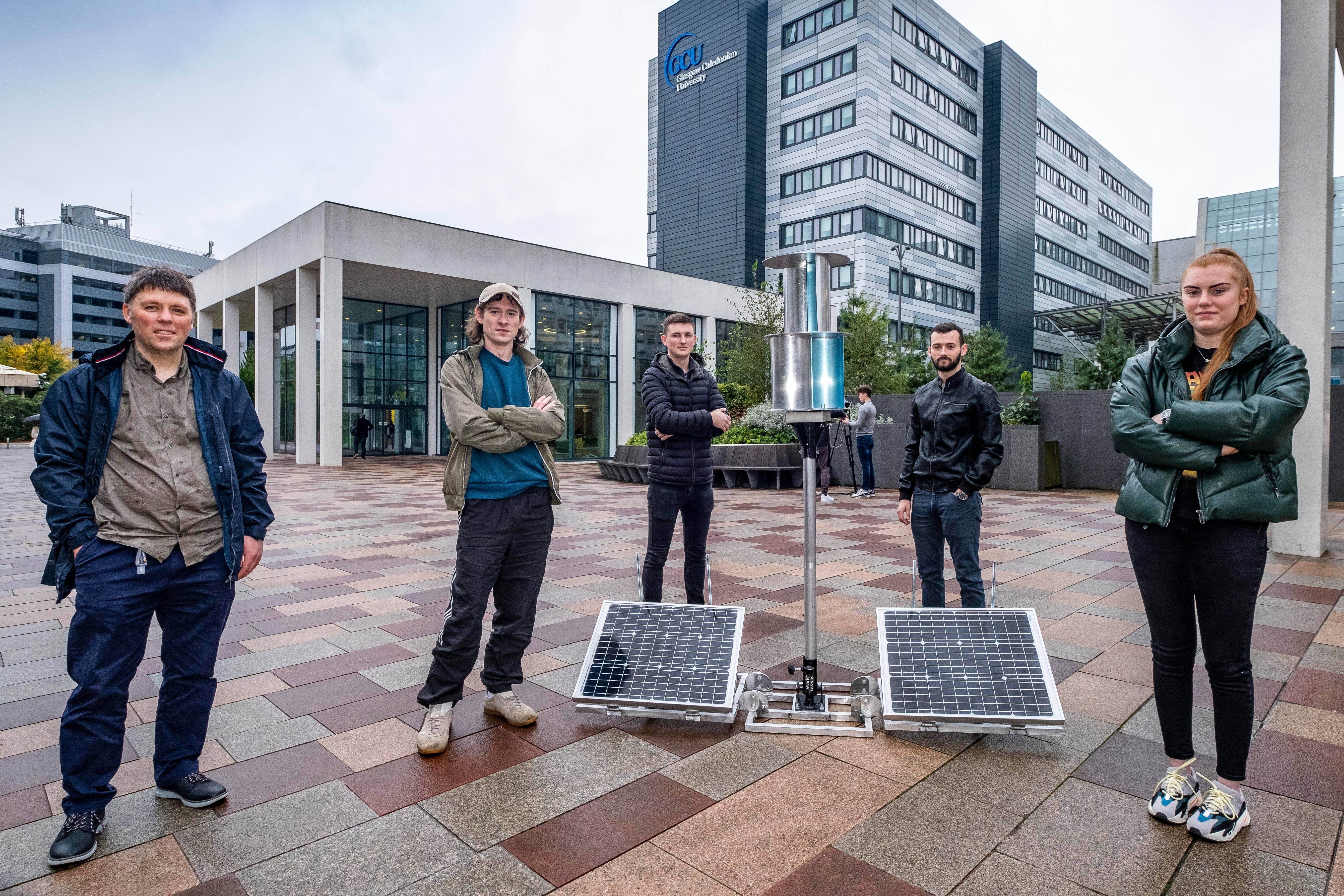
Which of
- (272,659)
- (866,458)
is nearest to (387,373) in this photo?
(866,458)

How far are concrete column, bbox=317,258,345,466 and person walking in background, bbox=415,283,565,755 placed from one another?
2277 cm

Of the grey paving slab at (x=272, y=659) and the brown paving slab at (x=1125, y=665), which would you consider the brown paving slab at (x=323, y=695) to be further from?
the brown paving slab at (x=1125, y=665)

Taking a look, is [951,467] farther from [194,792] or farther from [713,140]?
[713,140]

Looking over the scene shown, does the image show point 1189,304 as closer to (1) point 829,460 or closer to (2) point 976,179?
(1) point 829,460

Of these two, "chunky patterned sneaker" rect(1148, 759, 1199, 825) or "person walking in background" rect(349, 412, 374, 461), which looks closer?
"chunky patterned sneaker" rect(1148, 759, 1199, 825)

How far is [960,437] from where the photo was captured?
438cm

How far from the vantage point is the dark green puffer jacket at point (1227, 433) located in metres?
2.40

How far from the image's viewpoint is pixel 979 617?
3826mm

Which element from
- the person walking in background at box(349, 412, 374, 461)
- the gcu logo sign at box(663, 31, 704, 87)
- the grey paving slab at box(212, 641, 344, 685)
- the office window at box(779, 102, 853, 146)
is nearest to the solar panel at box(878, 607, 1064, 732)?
the grey paving slab at box(212, 641, 344, 685)

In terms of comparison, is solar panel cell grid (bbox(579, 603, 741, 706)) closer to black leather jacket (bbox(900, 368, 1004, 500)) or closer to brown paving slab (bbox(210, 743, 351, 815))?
brown paving slab (bbox(210, 743, 351, 815))

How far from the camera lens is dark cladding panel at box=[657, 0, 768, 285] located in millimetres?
50562

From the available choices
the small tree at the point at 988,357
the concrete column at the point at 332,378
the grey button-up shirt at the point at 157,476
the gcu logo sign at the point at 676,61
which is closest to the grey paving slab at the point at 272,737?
the grey button-up shirt at the point at 157,476

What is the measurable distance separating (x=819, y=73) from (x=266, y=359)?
36.3 m

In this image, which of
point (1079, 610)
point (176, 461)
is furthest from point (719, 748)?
point (1079, 610)
